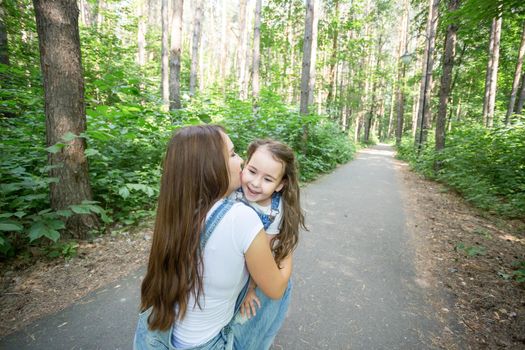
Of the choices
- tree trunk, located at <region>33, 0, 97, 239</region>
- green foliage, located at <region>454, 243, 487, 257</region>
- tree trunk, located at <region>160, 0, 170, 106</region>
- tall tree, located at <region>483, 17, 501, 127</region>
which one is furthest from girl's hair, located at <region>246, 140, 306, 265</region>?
tall tree, located at <region>483, 17, 501, 127</region>

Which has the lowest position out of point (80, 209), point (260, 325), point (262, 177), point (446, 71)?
point (260, 325)

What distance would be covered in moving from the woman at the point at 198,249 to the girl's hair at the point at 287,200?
0.44 m

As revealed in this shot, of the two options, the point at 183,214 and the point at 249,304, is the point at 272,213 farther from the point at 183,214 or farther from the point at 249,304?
the point at 183,214

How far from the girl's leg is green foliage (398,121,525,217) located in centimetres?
623

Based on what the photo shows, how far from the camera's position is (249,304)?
1485 mm

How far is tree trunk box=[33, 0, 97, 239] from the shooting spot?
315 centimetres

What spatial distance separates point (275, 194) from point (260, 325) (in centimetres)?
80

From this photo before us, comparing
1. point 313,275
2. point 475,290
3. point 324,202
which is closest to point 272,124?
point 324,202

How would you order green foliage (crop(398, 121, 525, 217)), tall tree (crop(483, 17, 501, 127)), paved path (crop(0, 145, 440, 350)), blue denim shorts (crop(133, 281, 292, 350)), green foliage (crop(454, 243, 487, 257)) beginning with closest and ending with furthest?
blue denim shorts (crop(133, 281, 292, 350)) < paved path (crop(0, 145, 440, 350)) < green foliage (crop(454, 243, 487, 257)) < green foliage (crop(398, 121, 525, 217)) < tall tree (crop(483, 17, 501, 127))

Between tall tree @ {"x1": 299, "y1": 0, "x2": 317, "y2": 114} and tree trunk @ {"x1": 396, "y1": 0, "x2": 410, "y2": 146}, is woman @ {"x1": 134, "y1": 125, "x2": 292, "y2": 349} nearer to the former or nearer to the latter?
tall tree @ {"x1": 299, "y1": 0, "x2": 317, "y2": 114}

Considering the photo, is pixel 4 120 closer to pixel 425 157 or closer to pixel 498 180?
pixel 498 180

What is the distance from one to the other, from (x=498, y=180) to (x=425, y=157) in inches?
180

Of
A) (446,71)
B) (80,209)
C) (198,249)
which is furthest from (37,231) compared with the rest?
(446,71)

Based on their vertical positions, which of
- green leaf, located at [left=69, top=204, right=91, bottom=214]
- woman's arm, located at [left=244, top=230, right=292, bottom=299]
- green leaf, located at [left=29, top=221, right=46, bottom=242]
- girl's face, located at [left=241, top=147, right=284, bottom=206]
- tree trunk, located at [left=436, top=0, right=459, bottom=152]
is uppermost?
tree trunk, located at [left=436, top=0, right=459, bottom=152]
